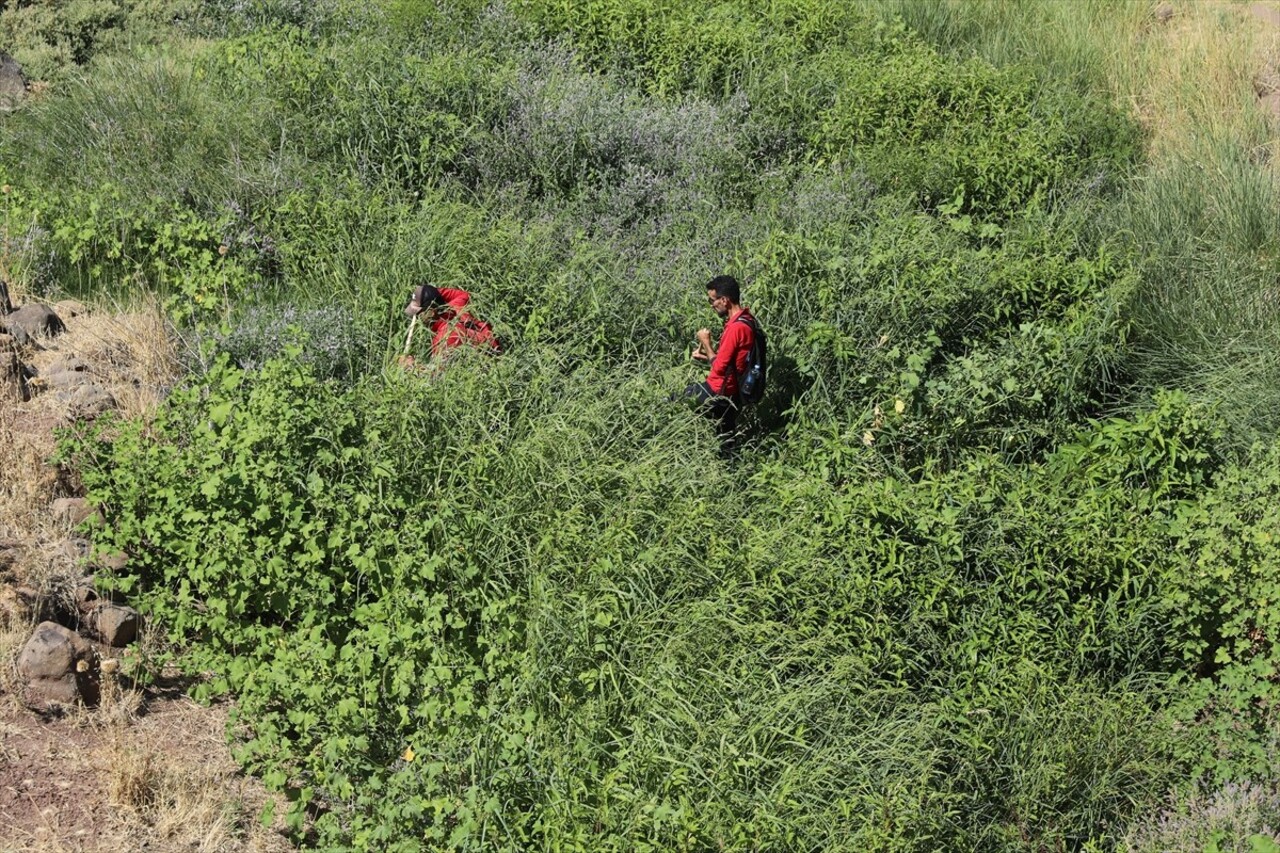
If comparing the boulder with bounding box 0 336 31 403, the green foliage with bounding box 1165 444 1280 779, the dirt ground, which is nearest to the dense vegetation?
the green foliage with bounding box 1165 444 1280 779

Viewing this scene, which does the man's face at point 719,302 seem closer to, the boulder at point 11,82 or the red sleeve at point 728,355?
the red sleeve at point 728,355

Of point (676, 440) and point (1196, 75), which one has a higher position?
point (1196, 75)

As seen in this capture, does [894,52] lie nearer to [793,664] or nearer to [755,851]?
[793,664]

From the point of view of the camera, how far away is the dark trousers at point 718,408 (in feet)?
27.2

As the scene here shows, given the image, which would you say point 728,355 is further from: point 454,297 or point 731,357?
point 454,297

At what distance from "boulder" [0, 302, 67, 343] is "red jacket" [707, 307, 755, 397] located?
13.0ft

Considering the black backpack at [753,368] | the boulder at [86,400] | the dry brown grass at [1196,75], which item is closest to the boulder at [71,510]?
the boulder at [86,400]

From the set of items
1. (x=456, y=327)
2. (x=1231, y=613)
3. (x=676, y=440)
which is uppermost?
(x=456, y=327)

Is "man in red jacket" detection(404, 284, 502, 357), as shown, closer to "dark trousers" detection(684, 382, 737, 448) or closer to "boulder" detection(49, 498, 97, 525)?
"dark trousers" detection(684, 382, 737, 448)

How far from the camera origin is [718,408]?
8.42m

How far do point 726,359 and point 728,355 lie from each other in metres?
0.03

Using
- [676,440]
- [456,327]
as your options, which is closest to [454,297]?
[456,327]

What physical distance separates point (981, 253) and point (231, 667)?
19.1 ft

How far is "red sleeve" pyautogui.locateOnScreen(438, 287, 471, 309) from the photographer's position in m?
8.44
